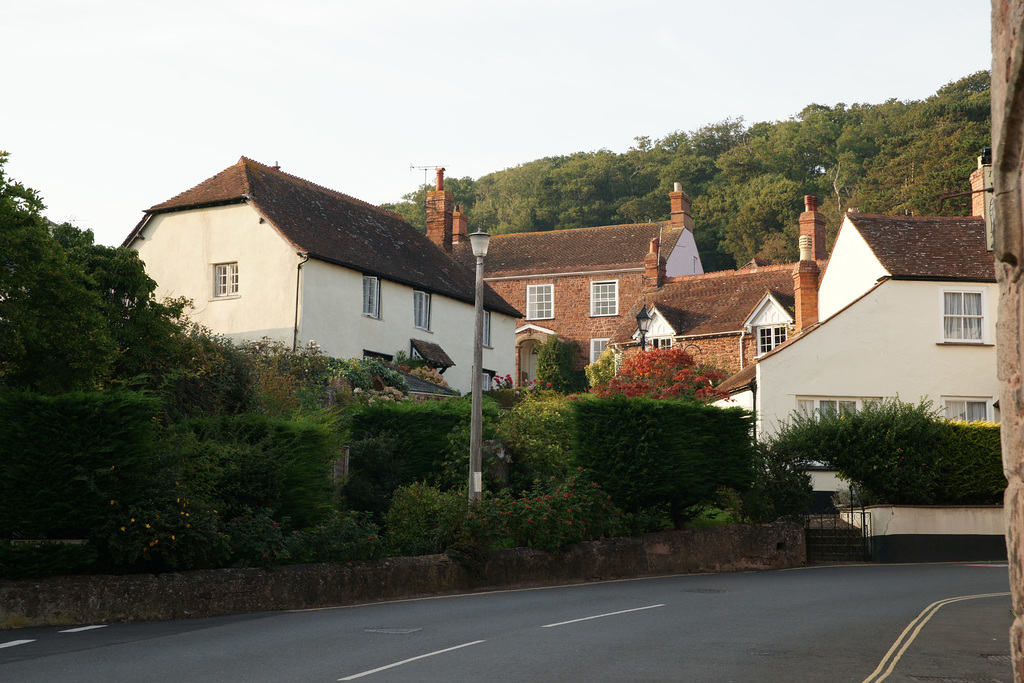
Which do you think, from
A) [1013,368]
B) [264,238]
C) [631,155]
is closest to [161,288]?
[264,238]

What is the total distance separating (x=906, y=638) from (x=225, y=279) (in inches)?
1118

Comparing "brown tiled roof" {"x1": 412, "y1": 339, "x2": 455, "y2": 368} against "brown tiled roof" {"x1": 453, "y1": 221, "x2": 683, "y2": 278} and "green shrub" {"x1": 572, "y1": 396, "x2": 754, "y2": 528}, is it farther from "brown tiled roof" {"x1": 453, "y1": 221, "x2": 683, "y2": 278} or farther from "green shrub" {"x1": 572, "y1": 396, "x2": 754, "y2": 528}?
"brown tiled roof" {"x1": 453, "y1": 221, "x2": 683, "y2": 278}

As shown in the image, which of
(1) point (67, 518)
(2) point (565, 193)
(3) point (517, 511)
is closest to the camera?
(1) point (67, 518)

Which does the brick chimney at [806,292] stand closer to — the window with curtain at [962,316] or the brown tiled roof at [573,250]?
the window with curtain at [962,316]

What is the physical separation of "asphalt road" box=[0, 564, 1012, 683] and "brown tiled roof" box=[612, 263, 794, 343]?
31196 mm

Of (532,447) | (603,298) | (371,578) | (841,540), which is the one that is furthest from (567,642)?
(603,298)

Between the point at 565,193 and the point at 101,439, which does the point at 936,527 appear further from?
the point at 565,193

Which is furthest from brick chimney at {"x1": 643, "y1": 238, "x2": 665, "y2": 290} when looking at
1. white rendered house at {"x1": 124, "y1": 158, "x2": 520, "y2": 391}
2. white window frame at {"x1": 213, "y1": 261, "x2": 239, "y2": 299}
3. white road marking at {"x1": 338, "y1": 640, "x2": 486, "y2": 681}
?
white road marking at {"x1": 338, "y1": 640, "x2": 486, "y2": 681}

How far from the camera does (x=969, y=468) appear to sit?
2578cm

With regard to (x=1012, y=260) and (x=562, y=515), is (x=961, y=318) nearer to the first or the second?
(x=562, y=515)

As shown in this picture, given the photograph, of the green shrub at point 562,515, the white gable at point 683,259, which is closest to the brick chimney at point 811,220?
the white gable at point 683,259

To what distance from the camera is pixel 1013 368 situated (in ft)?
15.2

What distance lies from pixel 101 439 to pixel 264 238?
2156 centimetres

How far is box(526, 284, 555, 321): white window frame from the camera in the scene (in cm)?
5956
